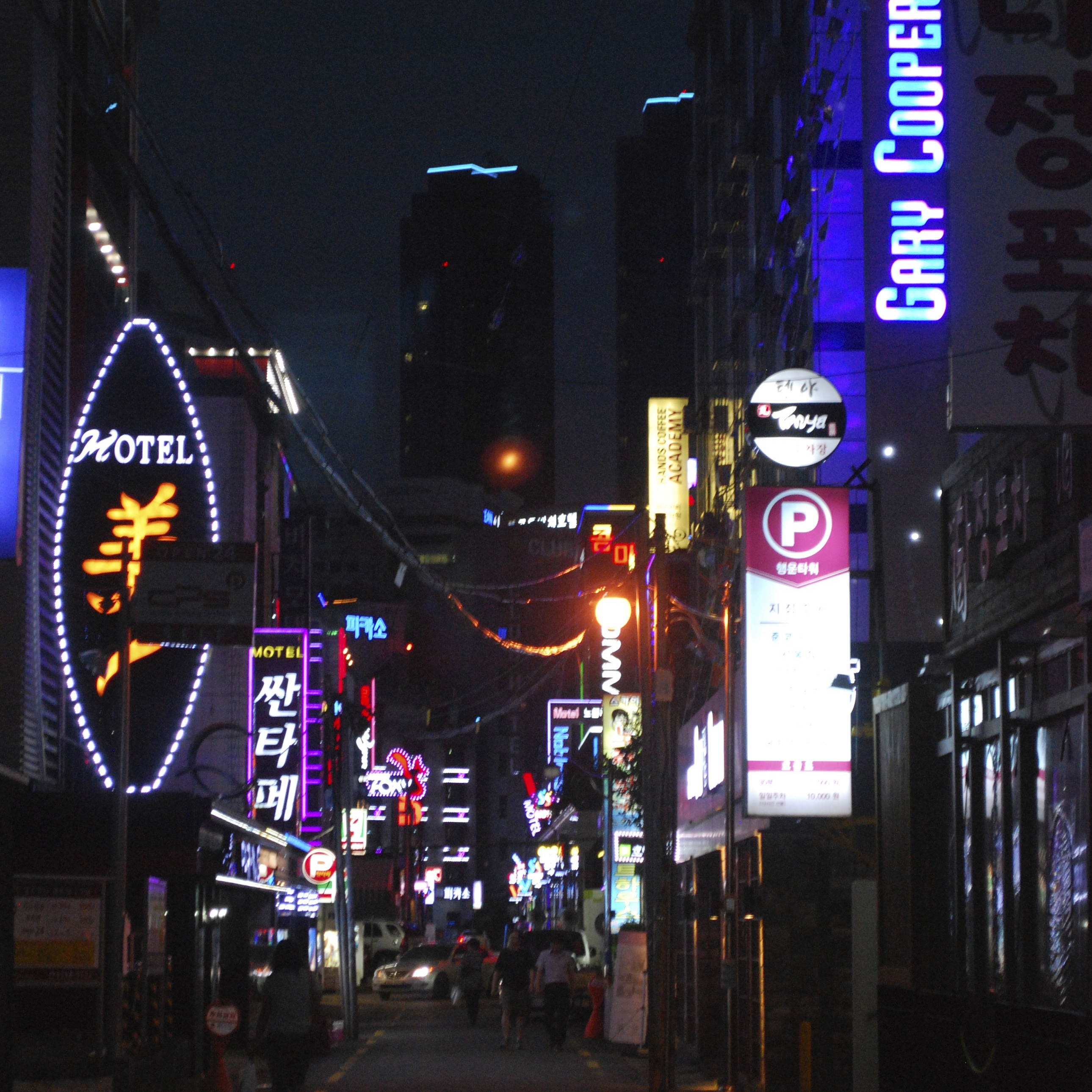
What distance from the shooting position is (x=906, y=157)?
698 inches

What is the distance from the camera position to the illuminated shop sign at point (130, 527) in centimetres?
1861

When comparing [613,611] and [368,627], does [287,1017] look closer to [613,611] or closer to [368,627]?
[613,611]

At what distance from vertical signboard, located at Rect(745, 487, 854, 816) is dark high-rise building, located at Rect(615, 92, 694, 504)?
15449cm

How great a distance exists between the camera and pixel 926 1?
17562 mm

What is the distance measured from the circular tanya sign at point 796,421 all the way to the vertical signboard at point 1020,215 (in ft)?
32.8

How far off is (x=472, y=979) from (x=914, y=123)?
23.0 m

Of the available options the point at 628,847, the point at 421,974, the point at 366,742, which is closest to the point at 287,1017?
the point at 421,974

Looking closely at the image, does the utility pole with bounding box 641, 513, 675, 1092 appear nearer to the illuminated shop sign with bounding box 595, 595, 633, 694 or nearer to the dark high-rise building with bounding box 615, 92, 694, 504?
the illuminated shop sign with bounding box 595, 595, 633, 694

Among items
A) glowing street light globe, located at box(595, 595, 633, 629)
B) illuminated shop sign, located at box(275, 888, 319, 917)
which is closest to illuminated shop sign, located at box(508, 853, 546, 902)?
glowing street light globe, located at box(595, 595, 633, 629)

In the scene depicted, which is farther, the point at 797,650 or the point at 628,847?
the point at 628,847

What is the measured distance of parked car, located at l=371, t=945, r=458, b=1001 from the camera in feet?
150

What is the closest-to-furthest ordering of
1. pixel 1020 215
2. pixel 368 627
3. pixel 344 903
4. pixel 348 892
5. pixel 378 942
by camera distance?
pixel 1020 215
pixel 344 903
pixel 348 892
pixel 378 942
pixel 368 627

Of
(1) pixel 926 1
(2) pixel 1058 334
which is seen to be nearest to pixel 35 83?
(1) pixel 926 1

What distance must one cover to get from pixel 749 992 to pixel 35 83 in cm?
1361
